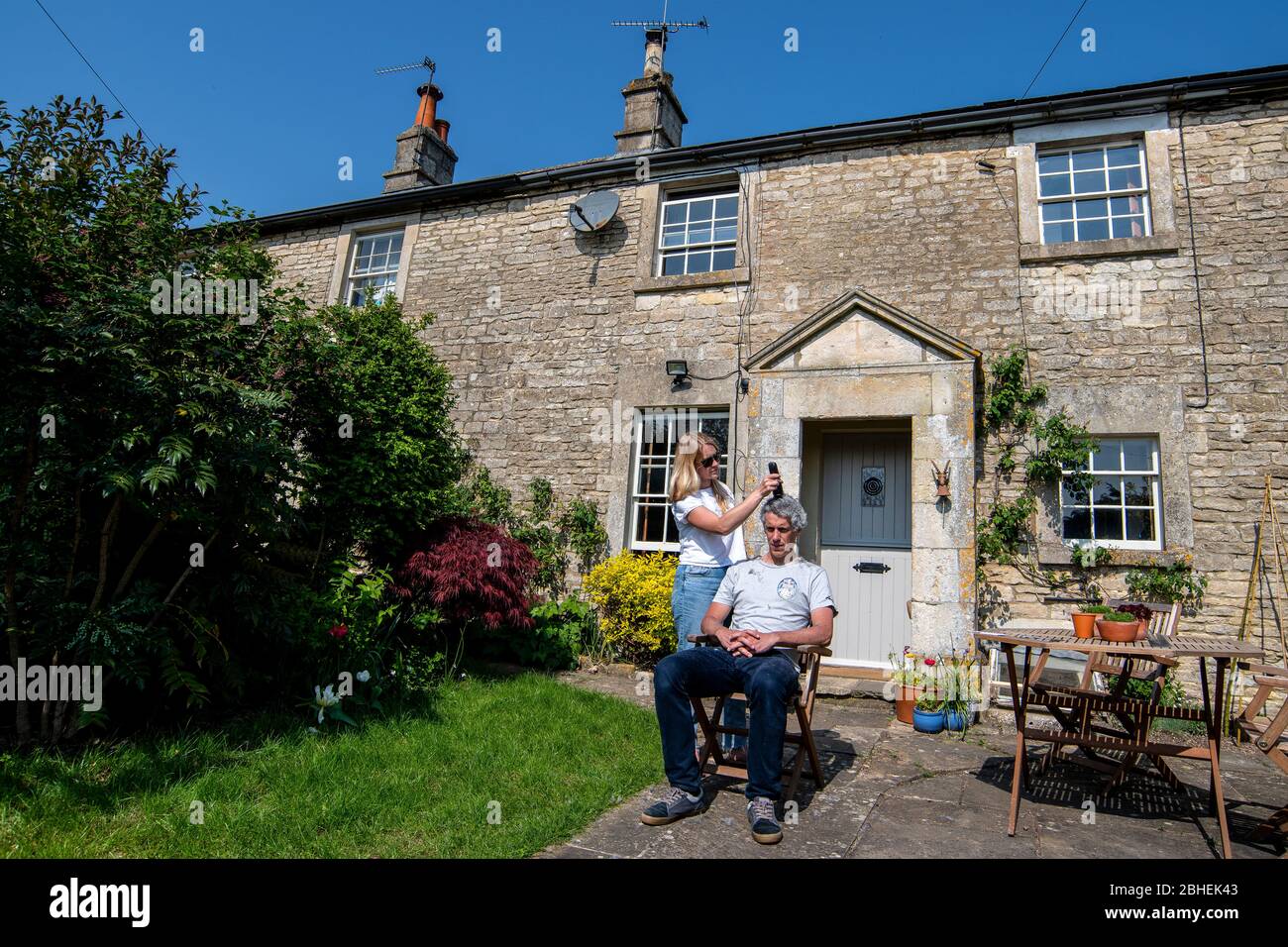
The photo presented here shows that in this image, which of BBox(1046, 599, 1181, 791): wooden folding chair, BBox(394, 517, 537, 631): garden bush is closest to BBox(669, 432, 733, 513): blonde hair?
BBox(1046, 599, 1181, 791): wooden folding chair

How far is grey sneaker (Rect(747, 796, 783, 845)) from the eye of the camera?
3.00 metres

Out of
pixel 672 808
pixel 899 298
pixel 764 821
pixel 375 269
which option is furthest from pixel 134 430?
pixel 375 269

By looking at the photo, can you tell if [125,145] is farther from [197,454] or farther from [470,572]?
[470,572]

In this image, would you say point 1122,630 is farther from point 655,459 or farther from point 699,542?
point 655,459

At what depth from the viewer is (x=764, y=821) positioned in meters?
3.04

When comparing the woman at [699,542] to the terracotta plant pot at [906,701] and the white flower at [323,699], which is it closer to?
the terracotta plant pot at [906,701]

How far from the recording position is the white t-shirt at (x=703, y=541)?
404 cm

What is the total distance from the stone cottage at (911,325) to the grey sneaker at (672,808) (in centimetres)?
370

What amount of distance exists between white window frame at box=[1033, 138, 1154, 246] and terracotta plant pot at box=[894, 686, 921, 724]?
453 cm

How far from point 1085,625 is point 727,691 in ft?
5.97

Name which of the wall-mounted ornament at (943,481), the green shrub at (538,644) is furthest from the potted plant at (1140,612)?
the green shrub at (538,644)

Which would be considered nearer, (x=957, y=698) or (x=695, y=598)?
(x=695, y=598)
